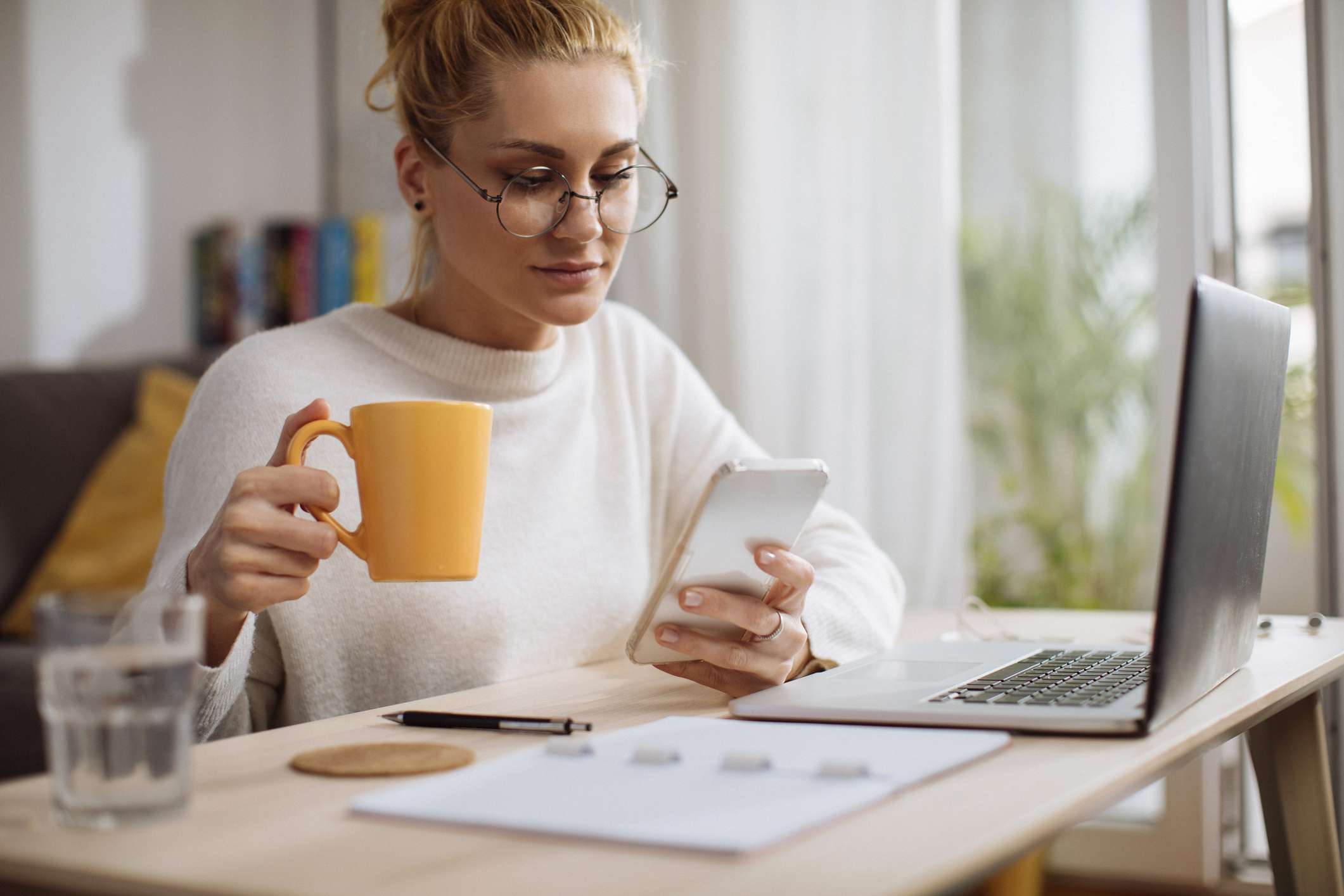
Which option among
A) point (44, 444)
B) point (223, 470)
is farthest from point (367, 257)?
point (223, 470)

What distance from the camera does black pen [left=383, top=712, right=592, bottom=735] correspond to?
812 mm

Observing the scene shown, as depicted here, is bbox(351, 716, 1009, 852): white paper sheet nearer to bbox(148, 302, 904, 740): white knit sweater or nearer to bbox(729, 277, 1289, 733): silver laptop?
bbox(729, 277, 1289, 733): silver laptop

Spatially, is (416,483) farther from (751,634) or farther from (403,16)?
Answer: (403,16)

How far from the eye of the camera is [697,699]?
0.96 metres

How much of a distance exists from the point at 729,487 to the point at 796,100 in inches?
72.2

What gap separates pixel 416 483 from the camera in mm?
829

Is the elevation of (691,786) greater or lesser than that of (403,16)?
lesser

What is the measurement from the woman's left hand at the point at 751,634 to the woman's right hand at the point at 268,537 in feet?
0.87

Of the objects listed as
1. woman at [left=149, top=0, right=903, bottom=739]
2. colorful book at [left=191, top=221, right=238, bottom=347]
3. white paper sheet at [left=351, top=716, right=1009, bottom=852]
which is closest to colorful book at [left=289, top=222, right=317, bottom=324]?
colorful book at [left=191, top=221, right=238, bottom=347]

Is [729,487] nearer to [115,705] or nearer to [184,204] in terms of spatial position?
[115,705]

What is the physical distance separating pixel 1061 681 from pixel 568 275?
63 cm

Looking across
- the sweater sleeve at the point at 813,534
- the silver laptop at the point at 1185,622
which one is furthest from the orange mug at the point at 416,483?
the sweater sleeve at the point at 813,534

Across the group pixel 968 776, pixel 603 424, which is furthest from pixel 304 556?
pixel 603 424

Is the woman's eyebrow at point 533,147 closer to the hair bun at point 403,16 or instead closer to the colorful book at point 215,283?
the hair bun at point 403,16
